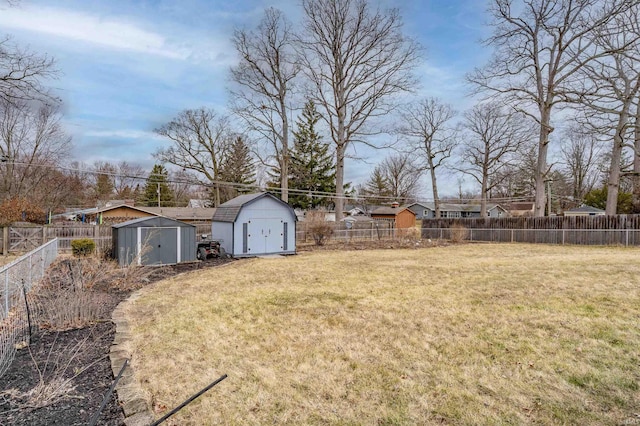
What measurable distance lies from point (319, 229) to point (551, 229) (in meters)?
12.5

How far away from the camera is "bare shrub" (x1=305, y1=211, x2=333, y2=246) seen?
1848 centimetres

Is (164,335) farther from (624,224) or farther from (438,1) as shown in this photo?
(624,224)

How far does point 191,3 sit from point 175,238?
7.34 metres

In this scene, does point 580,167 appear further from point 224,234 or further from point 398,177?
point 224,234

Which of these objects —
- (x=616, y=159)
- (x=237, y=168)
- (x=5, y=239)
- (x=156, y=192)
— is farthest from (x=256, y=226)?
(x=156, y=192)

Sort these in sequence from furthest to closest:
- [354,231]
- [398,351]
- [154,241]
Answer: [354,231], [154,241], [398,351]

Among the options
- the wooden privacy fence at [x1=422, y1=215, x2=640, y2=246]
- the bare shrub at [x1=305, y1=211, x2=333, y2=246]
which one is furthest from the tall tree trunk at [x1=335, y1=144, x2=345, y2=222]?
the wooden privacy fence at [x1=422, y1=215, x2=640, y2=246]

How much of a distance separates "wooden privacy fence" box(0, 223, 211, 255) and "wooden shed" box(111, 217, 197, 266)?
8.76 feet

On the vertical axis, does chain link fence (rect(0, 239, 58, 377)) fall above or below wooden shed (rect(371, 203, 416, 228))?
below

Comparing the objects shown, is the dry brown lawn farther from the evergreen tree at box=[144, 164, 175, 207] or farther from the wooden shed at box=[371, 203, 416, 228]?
the evergreen tree at box=[144, 164, 175, 207]

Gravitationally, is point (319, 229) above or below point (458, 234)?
above

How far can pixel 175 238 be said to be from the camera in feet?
39.9

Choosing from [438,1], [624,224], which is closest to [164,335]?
[438,1]

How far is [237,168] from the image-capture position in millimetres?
Answer: 35438
